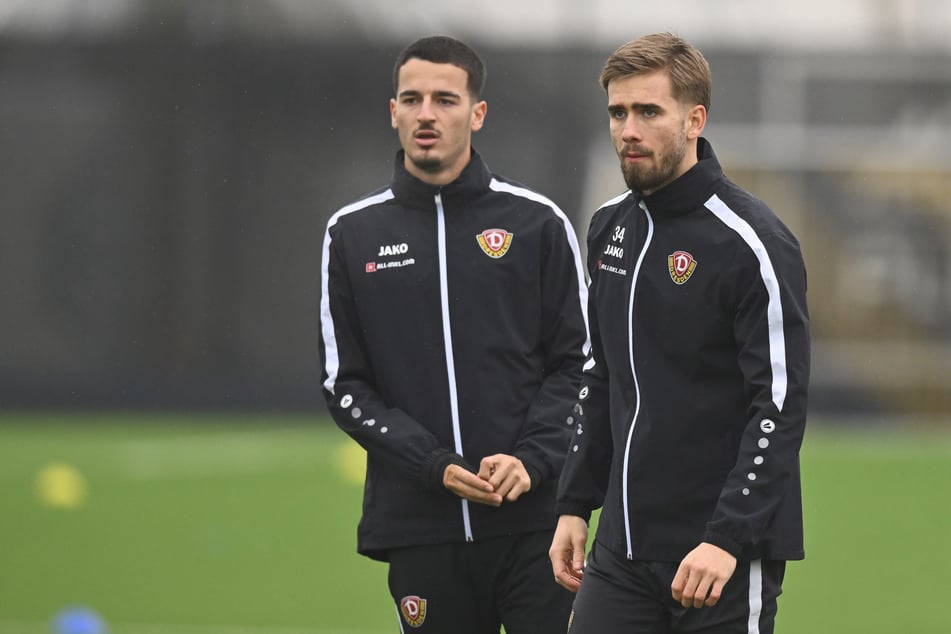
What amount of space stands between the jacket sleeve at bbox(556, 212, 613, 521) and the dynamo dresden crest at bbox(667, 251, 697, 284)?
30cm

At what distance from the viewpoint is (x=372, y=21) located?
64.0 ft

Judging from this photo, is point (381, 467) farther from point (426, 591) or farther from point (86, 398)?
point (86, 398)

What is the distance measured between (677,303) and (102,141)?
15.7m

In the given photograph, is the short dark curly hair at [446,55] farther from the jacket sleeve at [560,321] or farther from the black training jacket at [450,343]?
the jacket sleeve at [560,321]

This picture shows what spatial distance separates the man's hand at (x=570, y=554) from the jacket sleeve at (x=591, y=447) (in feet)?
0.15

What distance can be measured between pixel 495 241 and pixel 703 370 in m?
1.03

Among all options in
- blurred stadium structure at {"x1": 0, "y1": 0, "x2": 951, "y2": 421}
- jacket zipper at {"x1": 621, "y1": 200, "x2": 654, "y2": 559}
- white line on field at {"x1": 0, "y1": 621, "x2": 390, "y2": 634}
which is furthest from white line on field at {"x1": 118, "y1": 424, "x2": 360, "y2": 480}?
jacket zipper at {"x1": 621, "y1": 200, "x2": 654, "y2": 559}

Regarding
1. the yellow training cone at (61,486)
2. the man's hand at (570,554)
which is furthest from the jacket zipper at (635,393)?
the yellow training cone at (61,486)

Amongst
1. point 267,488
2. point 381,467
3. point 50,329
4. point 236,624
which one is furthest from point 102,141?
point 381,467

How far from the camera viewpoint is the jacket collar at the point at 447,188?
14.9 feet

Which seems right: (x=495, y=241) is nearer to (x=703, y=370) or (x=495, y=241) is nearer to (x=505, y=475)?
(x=505, y=475)

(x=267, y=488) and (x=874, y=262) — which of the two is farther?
(x=874, y=262)

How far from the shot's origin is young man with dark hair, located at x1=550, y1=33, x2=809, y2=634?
137 inches

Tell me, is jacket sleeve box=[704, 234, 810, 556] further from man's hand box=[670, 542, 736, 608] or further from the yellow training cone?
the yellow training cone
